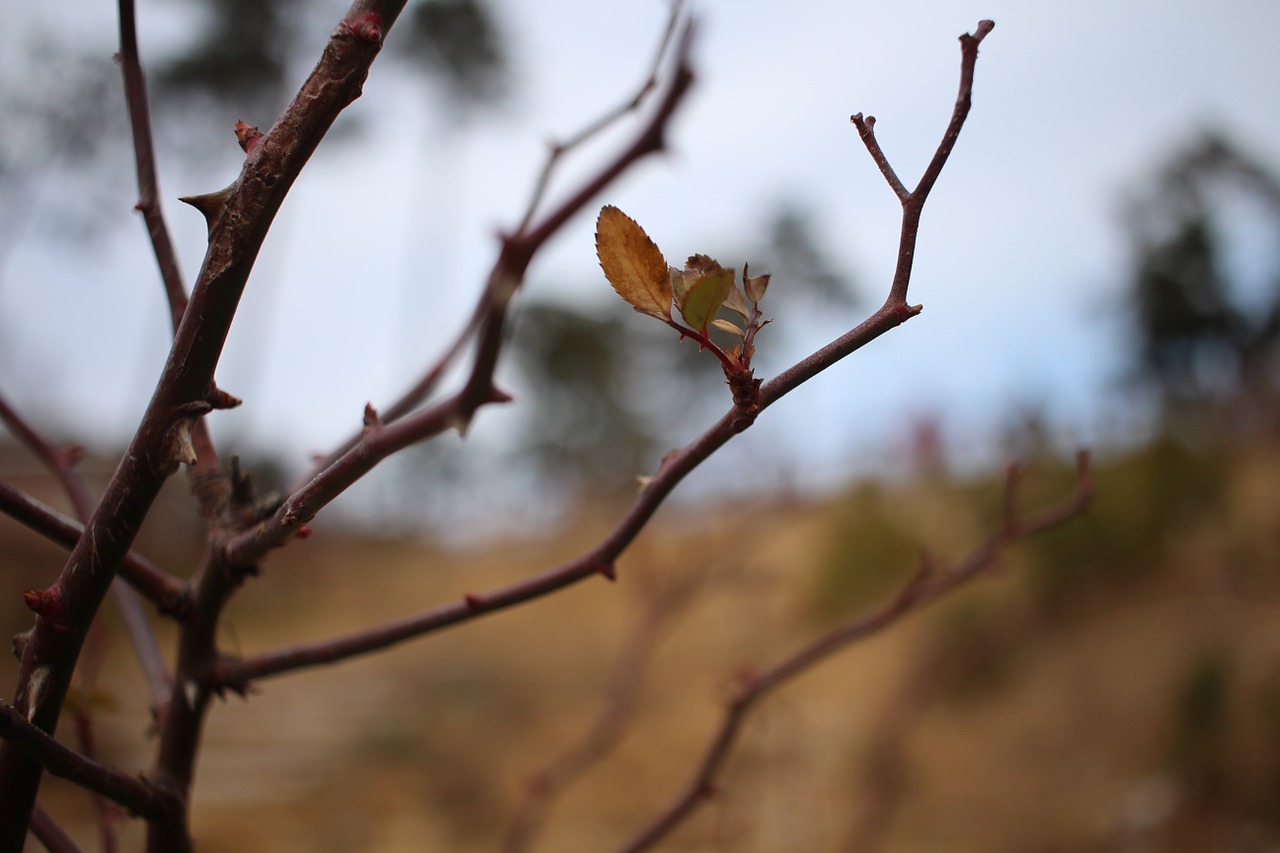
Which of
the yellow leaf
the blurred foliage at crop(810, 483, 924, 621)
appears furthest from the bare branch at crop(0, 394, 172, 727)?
the blurred foliage at crop(810, 483, 924, 621)

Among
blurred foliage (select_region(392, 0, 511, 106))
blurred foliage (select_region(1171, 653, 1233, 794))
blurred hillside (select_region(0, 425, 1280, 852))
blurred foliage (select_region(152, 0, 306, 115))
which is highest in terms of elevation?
blurred foliage (select_region(392, 0, 511, 106))

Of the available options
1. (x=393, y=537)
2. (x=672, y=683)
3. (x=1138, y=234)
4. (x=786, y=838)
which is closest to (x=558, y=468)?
(x=393, y=537)

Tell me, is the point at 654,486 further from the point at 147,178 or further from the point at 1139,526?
the point at 1139,526

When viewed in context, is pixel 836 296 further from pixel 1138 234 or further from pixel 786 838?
pixel 1138 234

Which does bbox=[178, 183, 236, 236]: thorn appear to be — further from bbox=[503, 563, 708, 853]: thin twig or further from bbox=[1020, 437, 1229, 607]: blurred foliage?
bbox=[1020, 437, 1229, 607]: blurred foliage

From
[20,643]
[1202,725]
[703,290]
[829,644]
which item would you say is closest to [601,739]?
[829,644]
